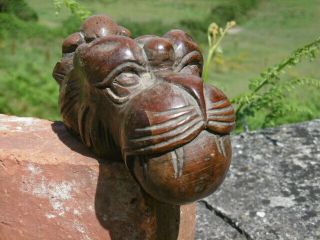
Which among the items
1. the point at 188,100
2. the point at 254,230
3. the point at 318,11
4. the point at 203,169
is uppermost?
the point at 188,100

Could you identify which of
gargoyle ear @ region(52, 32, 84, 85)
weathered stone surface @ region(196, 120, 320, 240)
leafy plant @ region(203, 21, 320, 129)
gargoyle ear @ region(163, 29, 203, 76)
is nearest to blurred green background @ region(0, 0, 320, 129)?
leafy plant @ region(203, 21, 320, 129)

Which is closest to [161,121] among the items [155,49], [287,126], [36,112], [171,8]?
[155,49]

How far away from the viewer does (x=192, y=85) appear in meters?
1.06

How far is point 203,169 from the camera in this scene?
1.05 metres

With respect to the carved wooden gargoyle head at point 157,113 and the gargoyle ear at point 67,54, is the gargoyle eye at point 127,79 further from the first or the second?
the gargoyle ear at point 67,54

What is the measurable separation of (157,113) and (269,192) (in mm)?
1057

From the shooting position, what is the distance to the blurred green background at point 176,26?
3006 mm

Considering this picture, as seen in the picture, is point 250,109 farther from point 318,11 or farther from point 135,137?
point 318,11

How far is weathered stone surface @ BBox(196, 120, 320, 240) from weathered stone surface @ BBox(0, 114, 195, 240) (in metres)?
0.58

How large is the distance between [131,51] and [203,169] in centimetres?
26

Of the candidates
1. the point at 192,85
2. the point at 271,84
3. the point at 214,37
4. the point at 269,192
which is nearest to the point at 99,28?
the point at 192,85

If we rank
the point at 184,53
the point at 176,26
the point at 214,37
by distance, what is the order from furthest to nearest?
the point at 176,26 < the point at 214,37 < the point at 184,53

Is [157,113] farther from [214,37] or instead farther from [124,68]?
[214,37]

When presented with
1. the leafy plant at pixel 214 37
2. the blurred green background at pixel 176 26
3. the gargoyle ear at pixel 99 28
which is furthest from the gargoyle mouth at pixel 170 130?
the blurred green background at pixel 176 26
